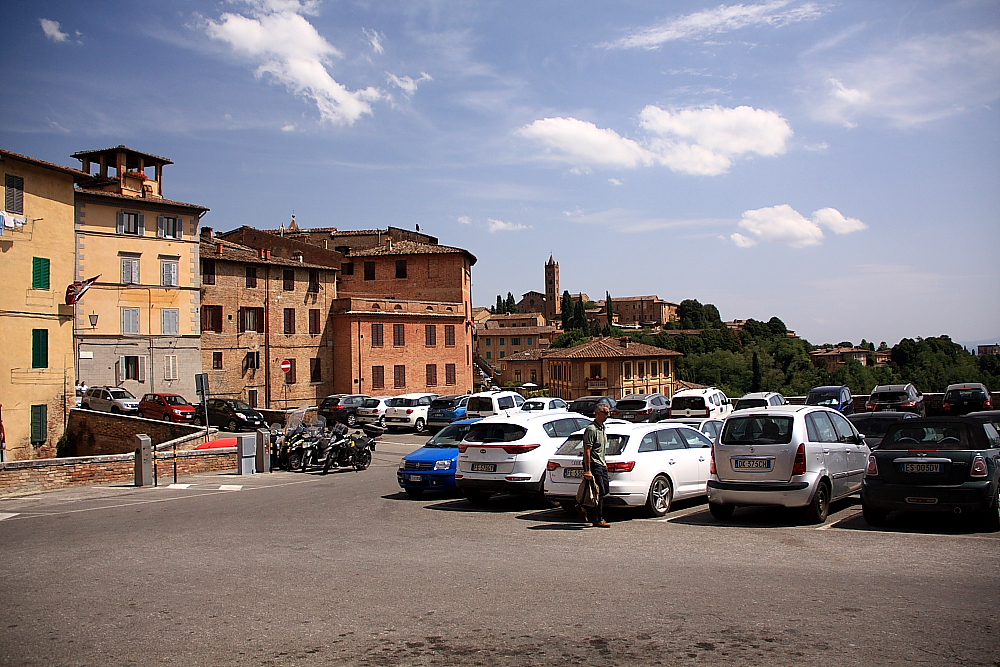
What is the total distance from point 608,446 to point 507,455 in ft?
6.41

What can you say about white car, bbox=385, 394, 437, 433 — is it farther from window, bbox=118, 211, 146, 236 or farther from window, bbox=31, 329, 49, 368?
window, bbox=118, 211, 146, 236

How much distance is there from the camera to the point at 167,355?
43375mm

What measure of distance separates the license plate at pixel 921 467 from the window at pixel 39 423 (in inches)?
1293

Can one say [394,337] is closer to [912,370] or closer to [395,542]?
[395,542]

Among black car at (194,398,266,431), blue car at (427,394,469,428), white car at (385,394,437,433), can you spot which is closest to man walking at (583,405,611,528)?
blue car at (427,394,469,428)

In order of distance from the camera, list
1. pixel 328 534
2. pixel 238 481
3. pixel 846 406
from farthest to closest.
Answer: pixel 846 406 → pixel 238 481 → pixel 328 534

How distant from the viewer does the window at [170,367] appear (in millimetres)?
43188

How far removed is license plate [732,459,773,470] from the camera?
10.8 m

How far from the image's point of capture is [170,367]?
4341 centimetres

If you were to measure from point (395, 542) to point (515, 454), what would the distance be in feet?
11.5

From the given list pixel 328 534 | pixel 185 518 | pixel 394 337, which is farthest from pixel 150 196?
pixel 328 534

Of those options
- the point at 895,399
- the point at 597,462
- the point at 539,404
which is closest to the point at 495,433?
the point at 597,462

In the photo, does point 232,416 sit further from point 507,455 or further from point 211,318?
point 507,455

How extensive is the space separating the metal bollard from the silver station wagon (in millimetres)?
13750
